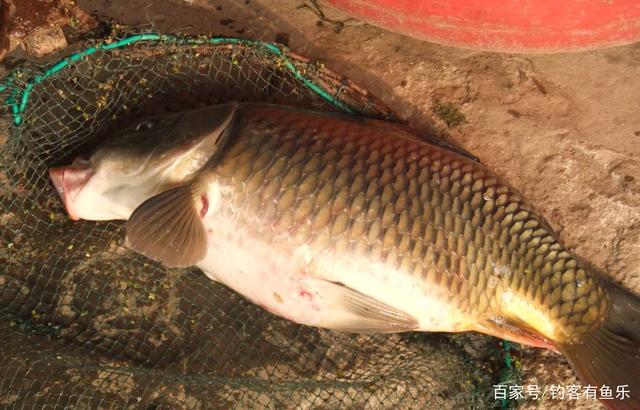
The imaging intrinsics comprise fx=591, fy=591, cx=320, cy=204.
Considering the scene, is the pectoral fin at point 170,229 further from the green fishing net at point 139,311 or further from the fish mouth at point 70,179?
the green fishing net at point 139,311

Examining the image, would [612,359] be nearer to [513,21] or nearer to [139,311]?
[513,21]

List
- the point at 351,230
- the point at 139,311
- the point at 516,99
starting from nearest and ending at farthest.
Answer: the point at 351,230 < the point at 139,311 < the point at 516,99

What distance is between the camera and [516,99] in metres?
2.76

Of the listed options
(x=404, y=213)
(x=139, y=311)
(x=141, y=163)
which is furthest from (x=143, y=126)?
(x=404, y=213)

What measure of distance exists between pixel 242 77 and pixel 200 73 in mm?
183

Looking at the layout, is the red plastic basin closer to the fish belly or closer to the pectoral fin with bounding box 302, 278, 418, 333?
the fish belly

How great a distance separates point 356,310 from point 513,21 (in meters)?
1.17

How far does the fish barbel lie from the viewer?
196 cm

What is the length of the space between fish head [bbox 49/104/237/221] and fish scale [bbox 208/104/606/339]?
0.10 metres

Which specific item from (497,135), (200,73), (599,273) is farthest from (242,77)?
(599,273)

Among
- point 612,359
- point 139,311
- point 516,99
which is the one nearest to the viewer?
point 612,359

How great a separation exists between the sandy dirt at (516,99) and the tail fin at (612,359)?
361mm

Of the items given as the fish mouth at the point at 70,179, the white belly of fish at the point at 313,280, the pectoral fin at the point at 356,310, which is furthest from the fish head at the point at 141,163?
the pectoral fin at the point at 356,310

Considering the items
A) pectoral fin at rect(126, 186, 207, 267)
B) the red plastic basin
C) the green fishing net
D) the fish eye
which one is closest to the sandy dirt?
the green fishing net
